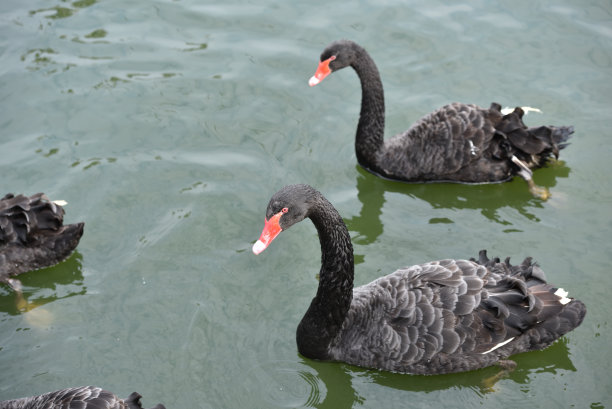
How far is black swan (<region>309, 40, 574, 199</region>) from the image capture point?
694 cm

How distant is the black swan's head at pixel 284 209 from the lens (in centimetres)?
463

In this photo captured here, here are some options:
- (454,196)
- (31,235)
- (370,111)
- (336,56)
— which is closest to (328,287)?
(454,196)

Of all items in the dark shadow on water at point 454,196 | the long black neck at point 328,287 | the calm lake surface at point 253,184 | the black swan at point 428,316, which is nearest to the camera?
the long black neck at point 328,287

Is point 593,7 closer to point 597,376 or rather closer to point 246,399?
point 597,376

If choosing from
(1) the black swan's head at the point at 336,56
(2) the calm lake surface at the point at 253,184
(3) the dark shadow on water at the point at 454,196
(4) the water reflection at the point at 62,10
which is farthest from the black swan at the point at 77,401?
(4) the water reflection at the point at 62,10

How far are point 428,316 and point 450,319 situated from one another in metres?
0.16

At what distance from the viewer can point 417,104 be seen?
8.14 metres

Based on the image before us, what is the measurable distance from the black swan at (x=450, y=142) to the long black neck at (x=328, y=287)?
228 cm

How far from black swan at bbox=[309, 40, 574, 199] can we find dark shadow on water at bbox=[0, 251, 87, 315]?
2.99 m

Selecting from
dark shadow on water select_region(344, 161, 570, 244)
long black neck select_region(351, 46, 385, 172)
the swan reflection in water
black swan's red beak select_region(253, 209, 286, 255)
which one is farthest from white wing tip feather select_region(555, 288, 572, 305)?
the swan reflection in water

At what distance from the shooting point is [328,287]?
201 inches

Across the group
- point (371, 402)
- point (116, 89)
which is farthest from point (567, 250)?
point (116, 89)

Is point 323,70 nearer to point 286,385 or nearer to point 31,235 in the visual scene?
point 31,235

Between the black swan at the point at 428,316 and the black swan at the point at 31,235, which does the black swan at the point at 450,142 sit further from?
the black swan at the point at 31,235
